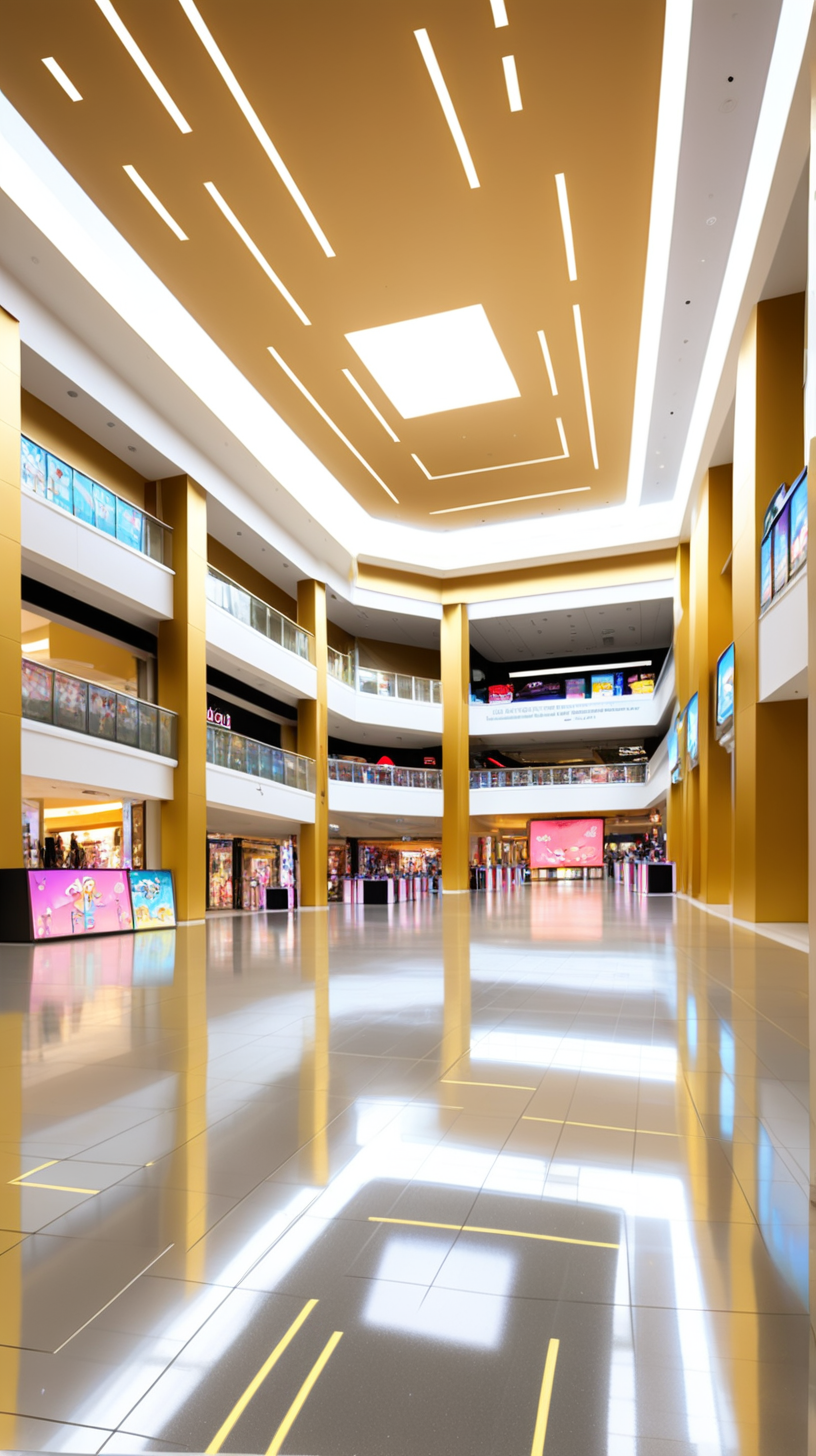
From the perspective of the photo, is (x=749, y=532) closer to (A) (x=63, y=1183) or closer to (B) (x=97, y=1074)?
(B) (x=97, y=1074)

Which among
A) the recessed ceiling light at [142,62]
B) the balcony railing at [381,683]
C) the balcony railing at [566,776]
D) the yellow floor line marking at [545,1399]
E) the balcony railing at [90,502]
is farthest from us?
A: the balcony railing at [566,776]

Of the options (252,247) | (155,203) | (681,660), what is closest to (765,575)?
(252,247)

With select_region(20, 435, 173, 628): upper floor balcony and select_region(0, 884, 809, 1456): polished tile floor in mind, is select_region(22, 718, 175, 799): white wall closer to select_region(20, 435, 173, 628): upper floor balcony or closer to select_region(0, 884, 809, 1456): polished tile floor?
select_region(20, 435, 173, 628): upper floor balcony

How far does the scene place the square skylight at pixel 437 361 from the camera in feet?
59.3

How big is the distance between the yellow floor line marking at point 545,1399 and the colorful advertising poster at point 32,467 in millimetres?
15064

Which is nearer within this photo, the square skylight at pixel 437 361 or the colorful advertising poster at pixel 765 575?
the colorful advertising poster at pixel 765 575

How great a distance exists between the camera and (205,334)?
1827 centimetres

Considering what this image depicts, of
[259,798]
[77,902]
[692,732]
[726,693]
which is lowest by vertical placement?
[77,902]

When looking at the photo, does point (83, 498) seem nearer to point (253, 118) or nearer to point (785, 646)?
point (253, 118)

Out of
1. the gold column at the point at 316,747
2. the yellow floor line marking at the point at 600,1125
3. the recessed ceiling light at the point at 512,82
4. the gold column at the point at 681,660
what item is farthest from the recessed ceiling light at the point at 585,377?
the yellow floor line marking at the point at 600,1125

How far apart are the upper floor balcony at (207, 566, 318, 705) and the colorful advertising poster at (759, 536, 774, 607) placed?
12.4m

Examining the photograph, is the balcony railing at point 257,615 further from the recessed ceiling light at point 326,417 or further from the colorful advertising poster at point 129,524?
the recessed ceiling light at point 326,417

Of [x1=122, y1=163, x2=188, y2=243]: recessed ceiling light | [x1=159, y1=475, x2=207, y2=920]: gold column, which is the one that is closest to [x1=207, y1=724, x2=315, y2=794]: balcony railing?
[x1=159, y1=475, x2=207, y2=920]: gold column

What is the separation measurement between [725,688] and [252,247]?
11186mm
